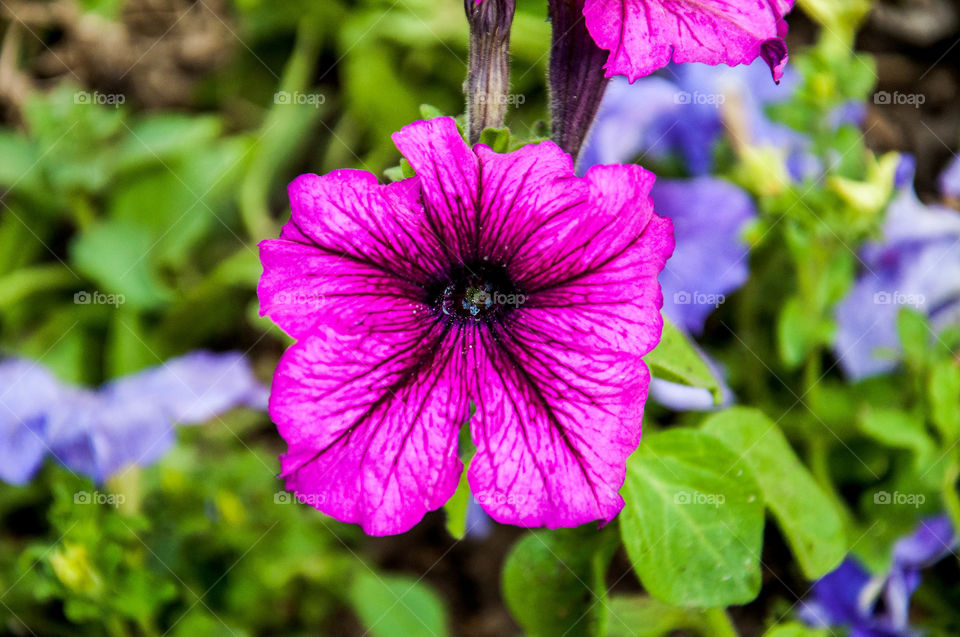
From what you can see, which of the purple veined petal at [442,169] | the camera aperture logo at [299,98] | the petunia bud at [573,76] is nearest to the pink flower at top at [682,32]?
the petunia bud at [573,76]

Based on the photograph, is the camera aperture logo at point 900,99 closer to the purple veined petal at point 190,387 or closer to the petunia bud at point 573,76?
the petunia bud at point 573,76

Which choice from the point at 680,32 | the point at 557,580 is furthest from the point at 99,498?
the point at 680,32

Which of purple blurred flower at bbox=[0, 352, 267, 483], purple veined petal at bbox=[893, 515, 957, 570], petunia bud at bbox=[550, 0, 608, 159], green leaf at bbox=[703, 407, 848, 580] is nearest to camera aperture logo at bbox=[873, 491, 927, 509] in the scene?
purple veined petal at bbox=[893, 515, 957, 570]

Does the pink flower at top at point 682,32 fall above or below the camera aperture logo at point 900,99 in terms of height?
above

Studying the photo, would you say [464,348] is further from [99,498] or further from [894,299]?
[894,299]

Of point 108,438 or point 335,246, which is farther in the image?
point 108,438

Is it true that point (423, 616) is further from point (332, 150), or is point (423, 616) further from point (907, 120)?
point (907, 120)

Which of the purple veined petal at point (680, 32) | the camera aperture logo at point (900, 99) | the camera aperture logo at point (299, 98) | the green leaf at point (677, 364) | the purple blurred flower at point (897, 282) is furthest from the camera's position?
the camera aperture logo at point (299, 98)
